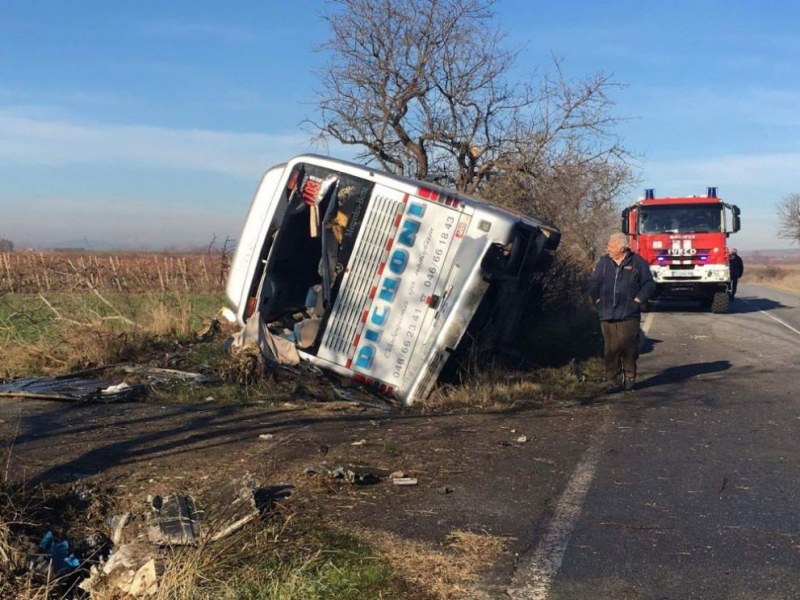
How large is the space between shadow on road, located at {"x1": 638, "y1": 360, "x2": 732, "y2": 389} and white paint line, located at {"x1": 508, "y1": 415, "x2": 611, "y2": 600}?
440 cm

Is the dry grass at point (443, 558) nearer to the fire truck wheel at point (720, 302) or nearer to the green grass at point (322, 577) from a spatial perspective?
the green grass at point (322, 577)

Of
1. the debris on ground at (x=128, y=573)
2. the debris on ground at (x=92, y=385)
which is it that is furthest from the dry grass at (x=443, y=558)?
the debris on ground at (x=92, y=385)

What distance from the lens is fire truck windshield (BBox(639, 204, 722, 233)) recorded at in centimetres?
2053

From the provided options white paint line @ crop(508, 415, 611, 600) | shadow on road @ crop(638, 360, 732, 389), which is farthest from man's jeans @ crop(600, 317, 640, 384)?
white paint line @ crop(508, 415, 611, 600)

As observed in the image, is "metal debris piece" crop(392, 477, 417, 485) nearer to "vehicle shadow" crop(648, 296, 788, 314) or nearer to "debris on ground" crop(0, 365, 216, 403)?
"debris on ground" crop(0, 365, 216, 403)

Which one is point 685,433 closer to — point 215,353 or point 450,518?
point 450,518

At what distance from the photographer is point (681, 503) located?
525 centimetres

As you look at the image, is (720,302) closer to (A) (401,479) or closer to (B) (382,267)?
(B) (382,267)

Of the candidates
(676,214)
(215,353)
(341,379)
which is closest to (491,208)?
(341,379)

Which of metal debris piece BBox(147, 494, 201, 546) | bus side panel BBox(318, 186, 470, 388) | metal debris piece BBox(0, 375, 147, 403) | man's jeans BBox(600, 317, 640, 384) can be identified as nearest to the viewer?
metal debris piece BBox(147, 494, 201, 546)

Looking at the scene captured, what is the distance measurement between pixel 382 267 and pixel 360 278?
10.3 inches

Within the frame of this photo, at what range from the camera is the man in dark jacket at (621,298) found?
30.7ft

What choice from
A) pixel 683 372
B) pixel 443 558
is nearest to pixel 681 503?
pixel 443 558

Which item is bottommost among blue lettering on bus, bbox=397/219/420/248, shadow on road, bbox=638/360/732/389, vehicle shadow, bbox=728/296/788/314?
shadow on road, bbox=638/360/732/389
